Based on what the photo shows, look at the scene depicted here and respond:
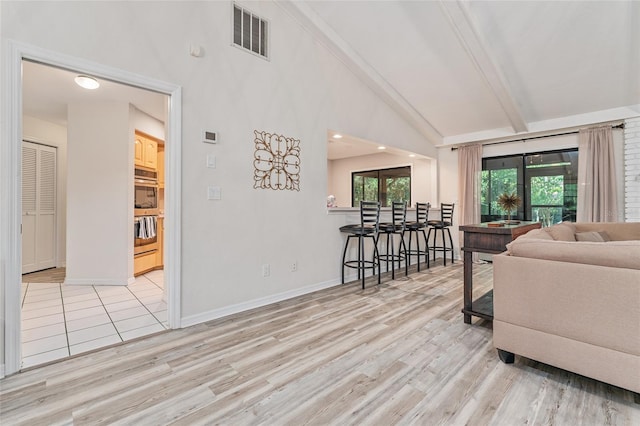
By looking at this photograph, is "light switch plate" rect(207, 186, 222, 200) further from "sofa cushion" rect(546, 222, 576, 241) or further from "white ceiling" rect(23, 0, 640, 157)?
"sofa cushion" rect(546, 222, 576, 241)

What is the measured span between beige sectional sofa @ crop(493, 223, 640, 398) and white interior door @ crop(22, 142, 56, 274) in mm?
6355

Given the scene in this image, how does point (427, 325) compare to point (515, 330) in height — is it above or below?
below

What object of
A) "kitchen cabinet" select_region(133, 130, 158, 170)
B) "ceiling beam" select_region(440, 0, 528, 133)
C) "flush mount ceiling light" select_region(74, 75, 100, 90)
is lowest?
"kitchen cabinet" select_region(133, 130, 158, 170)

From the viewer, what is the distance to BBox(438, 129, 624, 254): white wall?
4.45 m

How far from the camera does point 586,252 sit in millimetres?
1678

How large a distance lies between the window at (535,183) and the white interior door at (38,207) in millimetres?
7824

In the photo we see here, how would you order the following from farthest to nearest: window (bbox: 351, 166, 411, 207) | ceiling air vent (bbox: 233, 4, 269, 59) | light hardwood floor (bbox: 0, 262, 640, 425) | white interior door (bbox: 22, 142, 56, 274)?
window (bbox: 351, 166, 411, 207), white interior door (bbox: 22, 142, 56, 274), ceiling air vent (bbox: 233, 4, 269, 59), light hardwood floor (bbox: 0, 262, 640, 425)

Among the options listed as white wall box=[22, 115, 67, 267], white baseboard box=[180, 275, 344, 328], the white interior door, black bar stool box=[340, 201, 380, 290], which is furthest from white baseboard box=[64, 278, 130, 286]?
black bar stool box=[340, 201, 380, 290]

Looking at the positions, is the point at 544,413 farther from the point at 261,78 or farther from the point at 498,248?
the point at 261,78

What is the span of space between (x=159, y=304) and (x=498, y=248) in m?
3.41

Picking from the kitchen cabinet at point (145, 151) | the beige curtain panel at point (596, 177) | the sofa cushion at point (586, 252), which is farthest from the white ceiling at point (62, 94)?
the beige curtain panel at point (596, 177)

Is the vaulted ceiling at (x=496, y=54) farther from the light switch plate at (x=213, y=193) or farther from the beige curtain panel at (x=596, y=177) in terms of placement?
the light switch plate at (x=213, y=193)

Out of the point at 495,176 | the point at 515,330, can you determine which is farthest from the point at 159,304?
the point at 495,176

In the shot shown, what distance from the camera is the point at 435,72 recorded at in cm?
413
